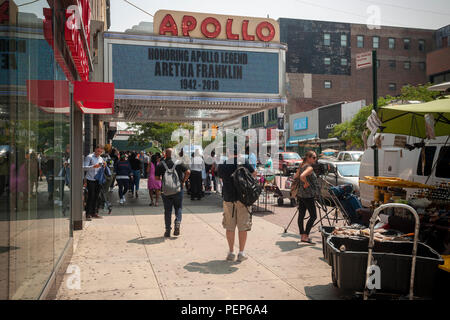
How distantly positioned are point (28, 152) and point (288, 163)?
1044 inches

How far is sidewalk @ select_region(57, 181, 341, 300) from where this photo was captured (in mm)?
5047

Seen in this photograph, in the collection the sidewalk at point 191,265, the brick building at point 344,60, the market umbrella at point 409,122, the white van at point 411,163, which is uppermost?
the brick building at point 344,60

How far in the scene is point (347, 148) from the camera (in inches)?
1567

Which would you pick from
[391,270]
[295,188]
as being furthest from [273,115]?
[391,270]

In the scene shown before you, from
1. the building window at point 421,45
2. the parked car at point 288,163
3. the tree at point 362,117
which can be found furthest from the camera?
the building window at point 421,45

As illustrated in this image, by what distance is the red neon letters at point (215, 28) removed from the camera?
1311 cm

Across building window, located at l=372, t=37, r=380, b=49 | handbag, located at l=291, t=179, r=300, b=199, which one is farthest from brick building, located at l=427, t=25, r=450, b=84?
handbag, located at l=291, t=179, r=300, b=199

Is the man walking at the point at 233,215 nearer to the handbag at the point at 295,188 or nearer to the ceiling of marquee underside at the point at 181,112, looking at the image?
the handbag at the point at 295,188

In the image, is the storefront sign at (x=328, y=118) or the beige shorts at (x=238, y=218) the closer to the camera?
the beige shorts at (x=238, y=218)

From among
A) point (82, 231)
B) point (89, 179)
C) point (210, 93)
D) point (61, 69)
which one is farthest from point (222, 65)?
point (61, 69)

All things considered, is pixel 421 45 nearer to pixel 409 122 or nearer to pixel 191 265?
pixel 409 122

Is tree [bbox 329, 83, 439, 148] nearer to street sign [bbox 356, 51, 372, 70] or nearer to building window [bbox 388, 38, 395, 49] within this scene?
street sign [bbox 356, 51, 372, 70]

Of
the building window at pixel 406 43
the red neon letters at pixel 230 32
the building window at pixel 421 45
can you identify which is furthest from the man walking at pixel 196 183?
the building window at pixel 421 45

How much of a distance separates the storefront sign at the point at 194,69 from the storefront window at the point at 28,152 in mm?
7568
